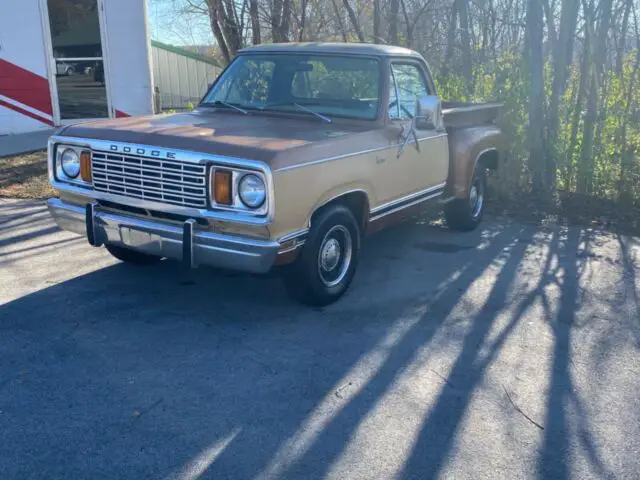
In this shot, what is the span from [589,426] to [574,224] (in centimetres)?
488

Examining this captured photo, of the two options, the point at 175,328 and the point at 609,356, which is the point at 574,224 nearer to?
the point at 609,356

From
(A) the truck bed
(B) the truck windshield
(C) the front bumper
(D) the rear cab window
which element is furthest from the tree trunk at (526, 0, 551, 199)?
(C) the front bumper

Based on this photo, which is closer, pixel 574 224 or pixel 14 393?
pixel 14 393

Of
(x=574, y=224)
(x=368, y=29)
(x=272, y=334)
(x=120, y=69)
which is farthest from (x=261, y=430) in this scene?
(x=368, y=29)

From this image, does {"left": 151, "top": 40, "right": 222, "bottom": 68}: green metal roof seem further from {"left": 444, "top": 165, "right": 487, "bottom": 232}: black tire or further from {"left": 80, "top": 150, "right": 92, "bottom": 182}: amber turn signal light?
{"left": 80, "top": 150, "right": 92, "bottom": 182}: amber turn signal light

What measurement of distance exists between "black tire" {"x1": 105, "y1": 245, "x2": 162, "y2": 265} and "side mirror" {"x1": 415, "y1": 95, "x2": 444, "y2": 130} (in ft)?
8.46

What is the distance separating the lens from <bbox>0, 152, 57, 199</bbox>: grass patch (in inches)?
353

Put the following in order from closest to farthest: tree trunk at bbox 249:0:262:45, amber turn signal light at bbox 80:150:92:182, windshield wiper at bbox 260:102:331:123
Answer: amber turn signal light at bbox 80:150:92:182
windshield wiper at bbox 260:102:331:123
tree trunk at bbox 249:0:262:45

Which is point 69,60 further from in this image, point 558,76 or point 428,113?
point 428,113

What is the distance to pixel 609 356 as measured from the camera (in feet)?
15.1

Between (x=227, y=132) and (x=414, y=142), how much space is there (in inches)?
71.0

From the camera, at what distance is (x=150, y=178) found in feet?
15.5

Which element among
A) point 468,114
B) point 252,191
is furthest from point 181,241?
point 468,114

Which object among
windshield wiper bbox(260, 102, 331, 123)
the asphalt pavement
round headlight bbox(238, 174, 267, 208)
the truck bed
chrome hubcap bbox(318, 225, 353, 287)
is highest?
windshield wiper bbox(260, 102, 331, 123)
